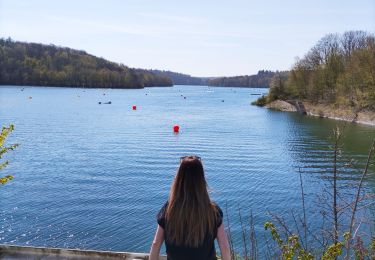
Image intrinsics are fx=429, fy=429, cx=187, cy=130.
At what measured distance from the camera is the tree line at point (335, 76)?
48.0 m

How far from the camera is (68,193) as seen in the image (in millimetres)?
18016

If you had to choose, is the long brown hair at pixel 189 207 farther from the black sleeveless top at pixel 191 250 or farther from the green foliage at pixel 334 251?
the green foliage at pixel 334 251

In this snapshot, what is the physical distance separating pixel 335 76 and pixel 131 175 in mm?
47984

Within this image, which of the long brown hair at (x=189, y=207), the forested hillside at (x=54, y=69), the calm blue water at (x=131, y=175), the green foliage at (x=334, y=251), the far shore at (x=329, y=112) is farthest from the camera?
the forested hillside at (x=54, y=69)

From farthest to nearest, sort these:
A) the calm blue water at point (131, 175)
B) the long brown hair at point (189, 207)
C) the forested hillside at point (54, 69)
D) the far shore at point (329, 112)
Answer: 1. the forested hillside at point (54, 69)
2. the far shore at point (329, 112)
3. the calm blue water at point (131, 175)
4. the long brown hair at point (189, 207)

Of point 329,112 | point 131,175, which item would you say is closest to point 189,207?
point 131,175

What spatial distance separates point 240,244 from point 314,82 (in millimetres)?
55154

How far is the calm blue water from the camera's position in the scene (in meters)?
14.1

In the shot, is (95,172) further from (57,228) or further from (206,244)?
(206,244)

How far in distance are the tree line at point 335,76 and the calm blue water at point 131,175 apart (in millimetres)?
9191

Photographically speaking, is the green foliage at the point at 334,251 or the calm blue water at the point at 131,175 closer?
the green foliage at the point at 334,251

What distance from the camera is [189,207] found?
3561mm

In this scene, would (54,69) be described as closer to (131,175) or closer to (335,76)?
(335,76)

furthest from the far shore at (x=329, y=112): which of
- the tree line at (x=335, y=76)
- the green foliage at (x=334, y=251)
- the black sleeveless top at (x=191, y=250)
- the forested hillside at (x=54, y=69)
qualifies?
the forested hillside at (x=54, y=69)
